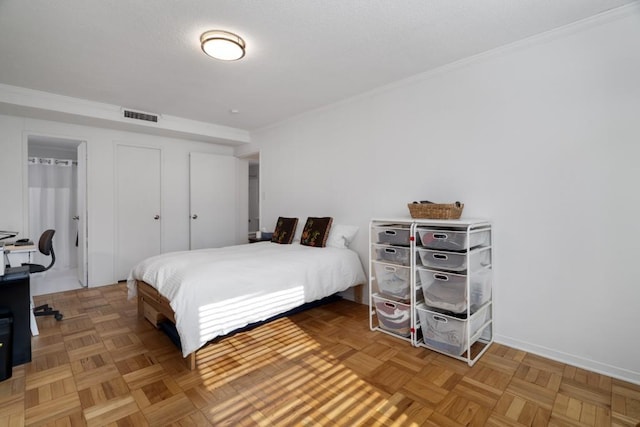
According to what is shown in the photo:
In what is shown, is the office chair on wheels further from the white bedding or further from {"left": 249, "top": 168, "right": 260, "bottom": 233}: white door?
{"left": 249, "top": 168, "right": 260, "bottom": 233}: white door

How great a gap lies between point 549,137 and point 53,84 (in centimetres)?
473

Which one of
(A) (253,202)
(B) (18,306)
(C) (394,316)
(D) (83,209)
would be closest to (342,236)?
(C) (394,316)

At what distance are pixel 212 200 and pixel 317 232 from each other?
8.67 feet

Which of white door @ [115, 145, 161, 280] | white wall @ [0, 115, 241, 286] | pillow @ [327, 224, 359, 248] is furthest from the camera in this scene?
white door @ [115, 145, 161, 280]

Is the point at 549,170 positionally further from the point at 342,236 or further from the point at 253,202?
the point at 253,202

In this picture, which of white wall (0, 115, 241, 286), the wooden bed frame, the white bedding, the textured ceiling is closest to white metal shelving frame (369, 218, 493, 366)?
the white bedding

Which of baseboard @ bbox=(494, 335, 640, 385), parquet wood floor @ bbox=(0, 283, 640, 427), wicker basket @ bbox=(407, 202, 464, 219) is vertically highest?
wicker basket @ bbox=(407, 202, 464, 219)

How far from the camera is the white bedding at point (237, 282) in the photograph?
2.14 metres

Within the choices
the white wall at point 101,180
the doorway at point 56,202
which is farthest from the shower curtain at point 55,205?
the white wall at point 101,180

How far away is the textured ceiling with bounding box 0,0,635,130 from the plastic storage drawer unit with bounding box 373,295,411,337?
7.21ft

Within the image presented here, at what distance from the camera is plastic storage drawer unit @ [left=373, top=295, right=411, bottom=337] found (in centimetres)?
258

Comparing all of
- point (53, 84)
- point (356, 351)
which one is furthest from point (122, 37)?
point (356, 351)

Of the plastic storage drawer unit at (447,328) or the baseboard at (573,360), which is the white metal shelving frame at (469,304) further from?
the baseboard at (573,360)

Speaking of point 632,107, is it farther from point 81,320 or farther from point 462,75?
point 81,320
